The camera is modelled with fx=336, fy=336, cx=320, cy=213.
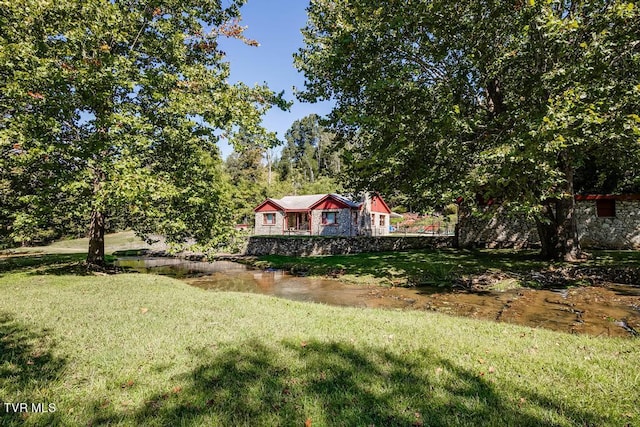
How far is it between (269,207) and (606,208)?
29.2m

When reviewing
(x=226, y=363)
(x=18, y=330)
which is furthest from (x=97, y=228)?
(x=226, y=363)

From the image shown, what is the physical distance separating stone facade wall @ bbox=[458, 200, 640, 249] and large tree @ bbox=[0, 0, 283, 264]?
1409 centimetres

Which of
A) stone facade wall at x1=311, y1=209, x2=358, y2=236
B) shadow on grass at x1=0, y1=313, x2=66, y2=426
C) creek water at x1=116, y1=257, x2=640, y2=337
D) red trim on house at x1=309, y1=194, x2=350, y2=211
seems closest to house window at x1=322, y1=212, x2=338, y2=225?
stone facade wall at x1=311, y1=209, x2=358, y2=236

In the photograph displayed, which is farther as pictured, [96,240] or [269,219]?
[269,219]

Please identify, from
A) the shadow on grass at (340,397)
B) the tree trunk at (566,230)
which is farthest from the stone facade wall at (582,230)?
the shadow on grass at (340,397)

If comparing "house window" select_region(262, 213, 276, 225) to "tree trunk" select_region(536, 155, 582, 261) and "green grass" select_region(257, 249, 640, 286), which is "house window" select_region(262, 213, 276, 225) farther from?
"tree trunk" select_region(536, 155, 582, 261)

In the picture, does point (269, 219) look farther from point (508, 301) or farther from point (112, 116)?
point (508, 301)

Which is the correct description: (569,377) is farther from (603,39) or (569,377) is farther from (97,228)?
(97,228)

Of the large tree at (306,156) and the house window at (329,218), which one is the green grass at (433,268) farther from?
the large tree at (306,156)

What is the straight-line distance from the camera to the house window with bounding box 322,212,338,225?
33875mm

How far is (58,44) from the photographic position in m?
10.9

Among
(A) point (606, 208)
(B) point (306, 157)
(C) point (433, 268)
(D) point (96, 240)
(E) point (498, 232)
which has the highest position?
(B) point (306, 157)

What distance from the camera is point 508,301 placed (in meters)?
9.93

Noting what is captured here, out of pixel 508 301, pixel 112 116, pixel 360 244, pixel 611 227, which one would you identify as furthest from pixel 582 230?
pixel 112 116
